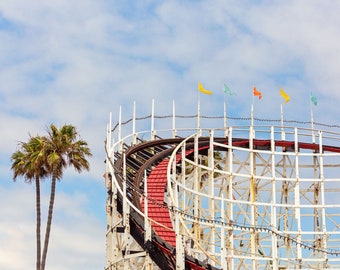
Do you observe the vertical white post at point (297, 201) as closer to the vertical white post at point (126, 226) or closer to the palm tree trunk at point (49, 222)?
the vertical white post at point (126, 226)

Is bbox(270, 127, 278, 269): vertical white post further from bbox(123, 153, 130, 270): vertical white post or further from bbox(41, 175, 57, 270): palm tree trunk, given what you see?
bbox(41, 175, 57, 270): palm tree trunk

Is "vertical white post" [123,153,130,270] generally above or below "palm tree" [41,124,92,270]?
below

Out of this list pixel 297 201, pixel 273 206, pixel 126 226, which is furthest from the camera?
pixel 297 201

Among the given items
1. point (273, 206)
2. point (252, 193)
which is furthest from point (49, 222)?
point (273, 206)

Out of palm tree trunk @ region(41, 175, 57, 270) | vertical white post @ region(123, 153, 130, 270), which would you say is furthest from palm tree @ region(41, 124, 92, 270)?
vertical white post @ region(123, 153, 130, 270)

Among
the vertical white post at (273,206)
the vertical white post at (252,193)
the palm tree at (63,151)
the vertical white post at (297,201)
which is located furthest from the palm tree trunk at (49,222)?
the vertical white post at (297,201)

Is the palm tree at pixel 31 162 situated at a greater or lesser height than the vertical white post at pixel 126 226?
greater

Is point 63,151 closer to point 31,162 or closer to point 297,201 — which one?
point 31,162

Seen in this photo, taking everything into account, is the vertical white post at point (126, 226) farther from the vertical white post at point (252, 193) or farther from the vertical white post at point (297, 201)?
the vertical white post at point (297, 201)

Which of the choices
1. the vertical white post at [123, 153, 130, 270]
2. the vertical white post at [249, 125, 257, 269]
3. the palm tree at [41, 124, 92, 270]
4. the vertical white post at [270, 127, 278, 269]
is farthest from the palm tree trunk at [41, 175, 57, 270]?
the vertical white post at [270, 127, 278, 269]

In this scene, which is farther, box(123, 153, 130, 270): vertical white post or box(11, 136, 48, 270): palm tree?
box(11, 136, 48, 270): palm tree

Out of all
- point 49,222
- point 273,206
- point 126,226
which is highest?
point 273,206

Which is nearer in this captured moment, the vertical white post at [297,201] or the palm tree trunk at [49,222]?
the vertical white post at [297,201]

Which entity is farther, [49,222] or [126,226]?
[49,222]
